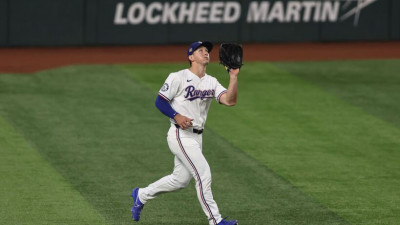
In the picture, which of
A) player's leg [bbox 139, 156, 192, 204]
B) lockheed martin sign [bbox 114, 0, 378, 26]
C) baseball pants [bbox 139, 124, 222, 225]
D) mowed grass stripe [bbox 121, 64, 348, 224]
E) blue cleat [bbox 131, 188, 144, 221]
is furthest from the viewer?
lockheed martin sign [bbox 114, 0, 378, 26]

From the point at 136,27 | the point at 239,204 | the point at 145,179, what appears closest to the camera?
the point at 239,204

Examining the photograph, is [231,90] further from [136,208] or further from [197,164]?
[136,208]

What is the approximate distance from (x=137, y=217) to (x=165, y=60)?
10.9 m

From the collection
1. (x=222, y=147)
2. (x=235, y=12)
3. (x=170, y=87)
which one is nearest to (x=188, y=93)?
(x=170, y=87)

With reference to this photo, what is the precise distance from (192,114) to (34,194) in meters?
2.52

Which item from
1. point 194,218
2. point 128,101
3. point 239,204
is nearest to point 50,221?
point 194,218

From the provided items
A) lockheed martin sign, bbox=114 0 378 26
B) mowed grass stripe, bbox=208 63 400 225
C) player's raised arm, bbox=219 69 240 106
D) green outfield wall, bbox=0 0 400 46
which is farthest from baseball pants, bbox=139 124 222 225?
lockheed martin sign, bbox=114 0 378 26

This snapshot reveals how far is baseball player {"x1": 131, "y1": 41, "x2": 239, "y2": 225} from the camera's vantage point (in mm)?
9336

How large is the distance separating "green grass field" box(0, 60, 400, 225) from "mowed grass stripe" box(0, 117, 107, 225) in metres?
0.01

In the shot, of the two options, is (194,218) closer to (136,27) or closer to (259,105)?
(259,105)

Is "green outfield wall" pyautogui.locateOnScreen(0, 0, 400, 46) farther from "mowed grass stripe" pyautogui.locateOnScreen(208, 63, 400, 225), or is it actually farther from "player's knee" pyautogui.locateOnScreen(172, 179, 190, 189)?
"player's knee" pyautogui.locateOnScreen(172, 179, 190, 189)

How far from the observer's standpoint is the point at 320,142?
45.6 ft

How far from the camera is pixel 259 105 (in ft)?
53.8

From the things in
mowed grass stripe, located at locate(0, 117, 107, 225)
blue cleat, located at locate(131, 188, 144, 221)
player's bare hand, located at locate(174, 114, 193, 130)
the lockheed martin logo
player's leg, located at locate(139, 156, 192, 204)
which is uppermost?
player's bare hand, located at locate(174, 114, 193, 130)
